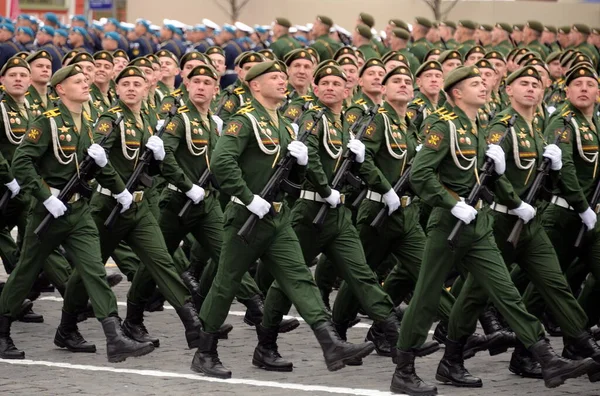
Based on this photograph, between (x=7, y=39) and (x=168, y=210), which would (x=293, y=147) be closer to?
(x=168, y=210)

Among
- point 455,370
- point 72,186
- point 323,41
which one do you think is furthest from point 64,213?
point 323,41

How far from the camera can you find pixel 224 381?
367 inches

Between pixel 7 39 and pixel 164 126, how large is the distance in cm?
1179

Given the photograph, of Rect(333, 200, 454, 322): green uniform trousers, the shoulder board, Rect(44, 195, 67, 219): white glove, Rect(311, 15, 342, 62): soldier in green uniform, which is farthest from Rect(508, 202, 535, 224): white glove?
Rect(311, 15, 342, 62): soldier in green uniform

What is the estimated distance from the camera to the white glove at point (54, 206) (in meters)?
9.71

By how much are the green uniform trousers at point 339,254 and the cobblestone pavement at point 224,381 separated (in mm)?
427

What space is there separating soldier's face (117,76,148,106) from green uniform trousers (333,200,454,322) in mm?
1816

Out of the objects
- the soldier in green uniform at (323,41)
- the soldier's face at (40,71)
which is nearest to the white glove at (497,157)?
the soldier's face at (40,71)

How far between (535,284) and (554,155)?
2.77 feet

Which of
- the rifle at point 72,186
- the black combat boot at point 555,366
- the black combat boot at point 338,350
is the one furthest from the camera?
the rifle at point 72,186

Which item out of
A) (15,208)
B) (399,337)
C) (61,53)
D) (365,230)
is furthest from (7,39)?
(399,337)

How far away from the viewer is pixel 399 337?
9.12 meters

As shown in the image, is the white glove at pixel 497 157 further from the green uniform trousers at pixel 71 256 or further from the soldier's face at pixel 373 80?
the soldier's face at pixel 373 80

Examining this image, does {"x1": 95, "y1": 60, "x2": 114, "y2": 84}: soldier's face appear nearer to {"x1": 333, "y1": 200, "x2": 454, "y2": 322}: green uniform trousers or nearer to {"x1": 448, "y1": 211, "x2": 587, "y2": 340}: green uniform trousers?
{"x1": 333, "y1": 200, "x2": 454, "y2": 322}: green uniform trousers
